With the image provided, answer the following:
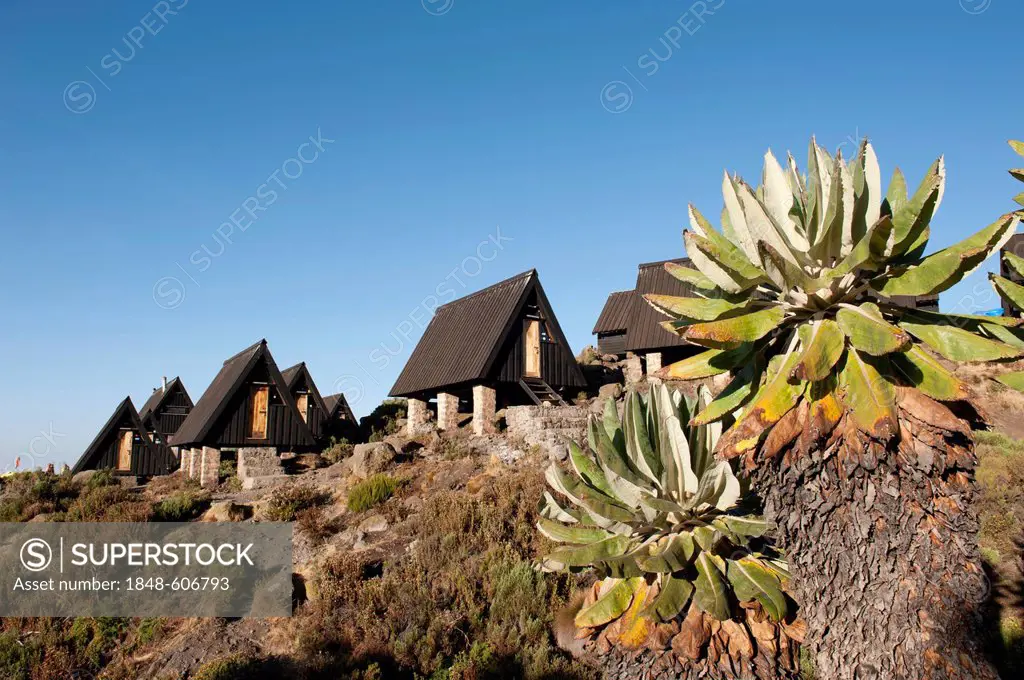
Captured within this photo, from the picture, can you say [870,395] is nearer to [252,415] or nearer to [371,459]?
[371,459]

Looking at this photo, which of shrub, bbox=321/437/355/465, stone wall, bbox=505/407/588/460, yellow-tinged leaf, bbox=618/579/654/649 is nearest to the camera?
yellow-tinged leaf, bbox=618/579/654/649

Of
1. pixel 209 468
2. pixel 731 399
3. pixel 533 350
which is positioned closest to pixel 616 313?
pixel 533 350

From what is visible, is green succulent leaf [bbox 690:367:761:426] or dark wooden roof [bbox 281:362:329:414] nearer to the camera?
green succulent leaf [bbox 690:367:761:426]

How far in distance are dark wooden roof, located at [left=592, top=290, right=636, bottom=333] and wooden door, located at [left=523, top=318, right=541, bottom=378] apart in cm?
607

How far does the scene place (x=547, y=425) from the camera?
18.7m

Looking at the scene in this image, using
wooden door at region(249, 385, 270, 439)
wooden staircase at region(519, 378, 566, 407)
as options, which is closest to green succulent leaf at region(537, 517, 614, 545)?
wooden staircase at region(519, 378, 566, 407)

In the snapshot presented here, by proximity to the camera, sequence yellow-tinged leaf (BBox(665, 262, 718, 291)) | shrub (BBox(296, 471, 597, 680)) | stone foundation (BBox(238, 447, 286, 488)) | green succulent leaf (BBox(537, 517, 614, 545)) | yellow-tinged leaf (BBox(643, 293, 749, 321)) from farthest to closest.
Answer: stone foundation (BBox(238, 447, 286, 488)) < shrub (BBox(296, 471, 597, 680)) < green succulent leaf (BBox(537, 517, 614, 545)) < yellow-tinged leaf (BBox(665, 262, 718, 291)) < yellow-tinged leaf (BBox(643, 293, 749, 321))

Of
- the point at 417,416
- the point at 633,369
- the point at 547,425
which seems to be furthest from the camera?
the point at 633,369

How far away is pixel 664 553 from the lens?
5.36 metres

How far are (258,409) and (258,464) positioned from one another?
2298 mm

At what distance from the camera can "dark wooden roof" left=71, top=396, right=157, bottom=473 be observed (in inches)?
1166

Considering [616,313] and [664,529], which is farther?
[616,313]

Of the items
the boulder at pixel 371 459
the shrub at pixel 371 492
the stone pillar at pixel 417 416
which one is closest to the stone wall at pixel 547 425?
the boulder at pixel 371 459

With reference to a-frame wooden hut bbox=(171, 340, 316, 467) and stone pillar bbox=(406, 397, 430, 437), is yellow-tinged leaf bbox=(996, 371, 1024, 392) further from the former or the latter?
a-frame wooden hut bbox=(171, 340, 316, 467)
